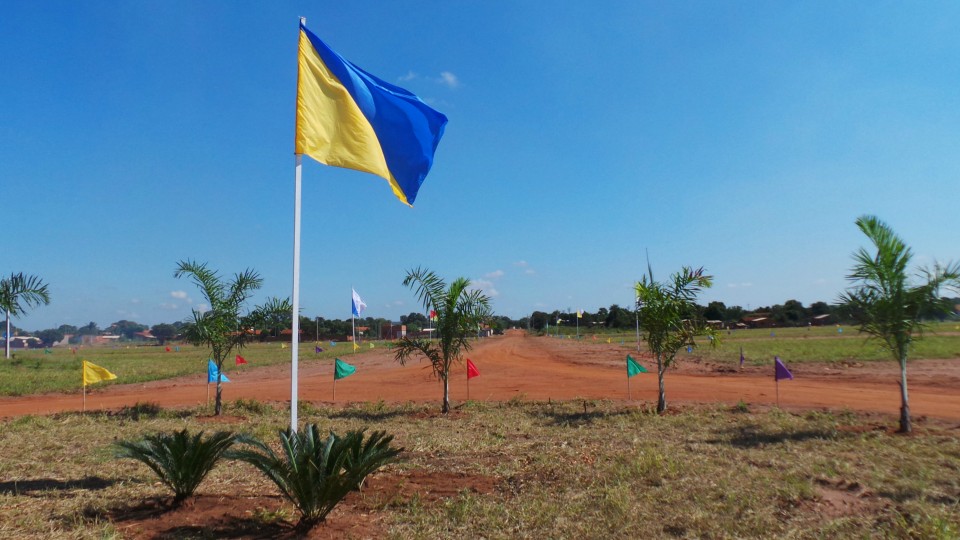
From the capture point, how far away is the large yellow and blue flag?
742cm

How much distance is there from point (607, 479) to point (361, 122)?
5.53 metres

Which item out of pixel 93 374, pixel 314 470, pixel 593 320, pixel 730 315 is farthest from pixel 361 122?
pixel 593 320

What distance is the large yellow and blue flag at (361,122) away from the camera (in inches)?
292

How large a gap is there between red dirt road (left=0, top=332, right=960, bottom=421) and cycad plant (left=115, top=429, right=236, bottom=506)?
1033 centimetres

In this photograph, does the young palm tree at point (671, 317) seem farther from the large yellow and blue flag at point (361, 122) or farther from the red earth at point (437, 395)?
the large yellow and blue flag at point (361, 122)

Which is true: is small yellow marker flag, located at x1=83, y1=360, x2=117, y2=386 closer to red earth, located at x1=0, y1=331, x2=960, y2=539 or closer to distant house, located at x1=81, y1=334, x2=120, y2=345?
red earth, located at x1=0, y1=331, x2=960, y2=539

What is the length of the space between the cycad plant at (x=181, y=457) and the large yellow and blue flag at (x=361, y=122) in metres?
3.52

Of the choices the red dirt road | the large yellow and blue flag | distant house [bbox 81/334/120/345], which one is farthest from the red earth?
distant house [bbox 81/334/120/345]

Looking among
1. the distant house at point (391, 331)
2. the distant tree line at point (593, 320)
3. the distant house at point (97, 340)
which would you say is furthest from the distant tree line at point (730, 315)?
the distant house at point (97, 340)

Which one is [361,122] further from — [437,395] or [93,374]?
[93,374]

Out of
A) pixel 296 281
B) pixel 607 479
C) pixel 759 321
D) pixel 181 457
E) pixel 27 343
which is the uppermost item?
pixel 296 281

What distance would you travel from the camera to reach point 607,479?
7043 mm

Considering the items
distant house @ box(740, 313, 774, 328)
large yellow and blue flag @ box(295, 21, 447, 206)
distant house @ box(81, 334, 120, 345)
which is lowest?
distant house @ box(81, 334, 120, 345)

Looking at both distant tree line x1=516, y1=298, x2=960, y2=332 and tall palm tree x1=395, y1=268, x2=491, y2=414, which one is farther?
distant tree line x1=516, y1=298, x2=960, y2=332
